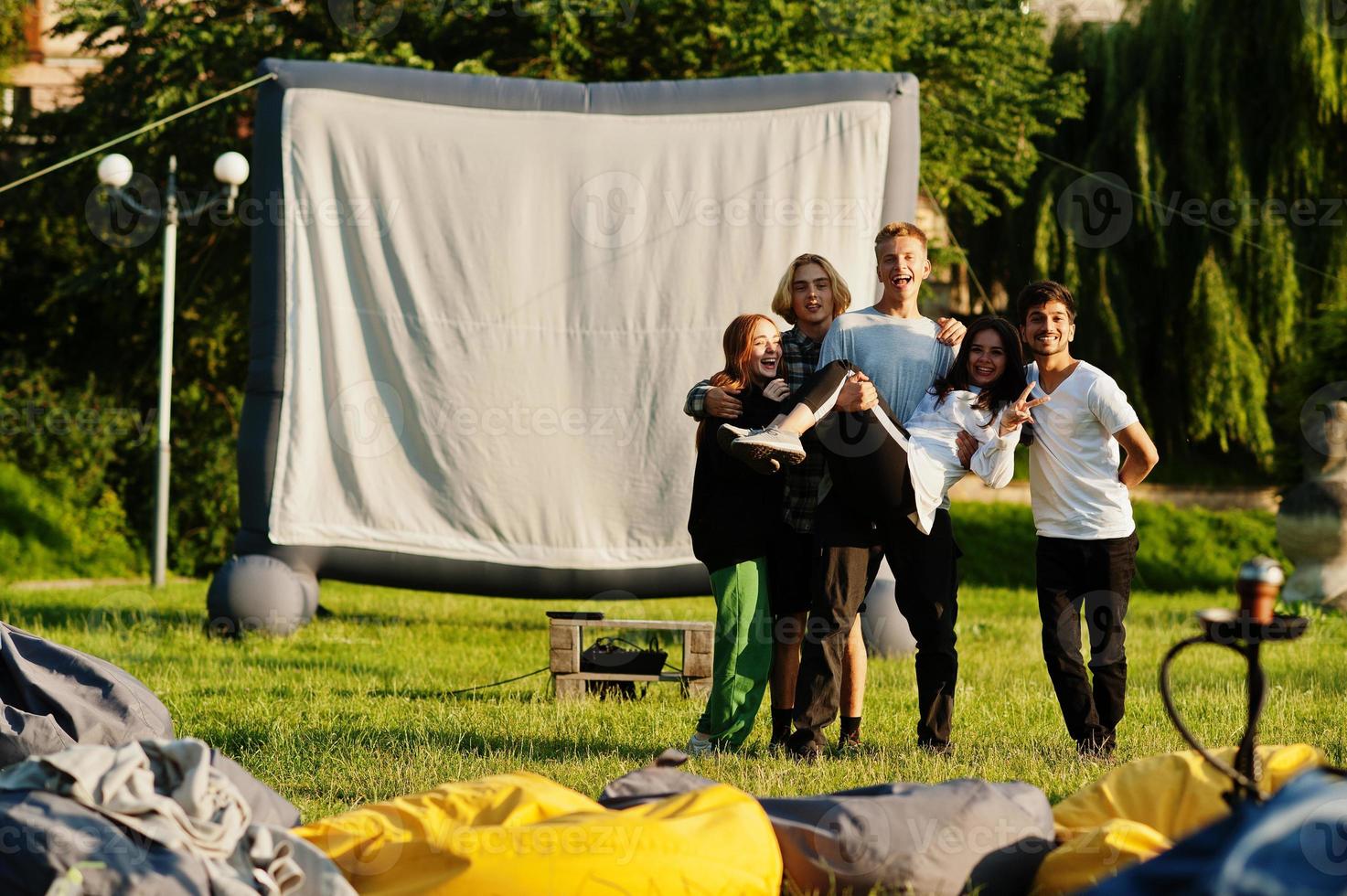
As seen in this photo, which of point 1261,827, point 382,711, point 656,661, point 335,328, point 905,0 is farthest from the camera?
point 905,0

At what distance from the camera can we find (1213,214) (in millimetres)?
16062

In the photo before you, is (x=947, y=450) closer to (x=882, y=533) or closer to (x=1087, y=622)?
(x=882, y=533)

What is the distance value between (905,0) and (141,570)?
10095mm

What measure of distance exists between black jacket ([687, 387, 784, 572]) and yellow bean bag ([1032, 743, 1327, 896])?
1.66 m

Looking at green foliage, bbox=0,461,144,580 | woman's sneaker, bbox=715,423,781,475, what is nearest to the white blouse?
woman's sneaker, bbox=715,423,781,475

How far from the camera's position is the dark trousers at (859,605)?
4777 mm

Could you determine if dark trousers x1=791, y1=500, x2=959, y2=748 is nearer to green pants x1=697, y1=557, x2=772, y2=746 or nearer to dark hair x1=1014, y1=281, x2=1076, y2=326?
green pants x1=697, y1=557, x2=772, y2=746

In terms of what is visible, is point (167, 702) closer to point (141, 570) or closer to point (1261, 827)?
point (1261, 827)

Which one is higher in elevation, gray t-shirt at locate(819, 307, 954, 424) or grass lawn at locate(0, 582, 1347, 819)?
gray t-shirt at locate(819, 307, 954, 424)

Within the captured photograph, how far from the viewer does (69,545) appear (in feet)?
52.1

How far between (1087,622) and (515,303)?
14.1ft

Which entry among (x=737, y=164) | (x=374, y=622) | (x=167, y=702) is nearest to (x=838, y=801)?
(x=167, y=702)

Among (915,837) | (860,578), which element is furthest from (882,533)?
(915,837)

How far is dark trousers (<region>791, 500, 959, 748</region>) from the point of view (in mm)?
4777
